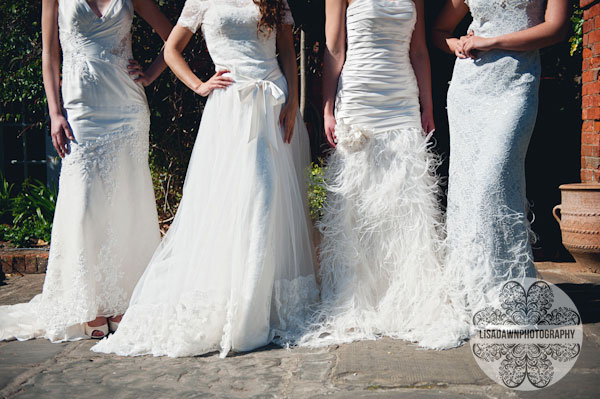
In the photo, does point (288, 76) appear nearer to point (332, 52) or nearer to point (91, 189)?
point (332, 52)

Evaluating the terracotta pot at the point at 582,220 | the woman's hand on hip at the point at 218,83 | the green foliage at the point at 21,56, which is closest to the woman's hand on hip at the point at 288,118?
the woman's hand on hip at the point at 218,83

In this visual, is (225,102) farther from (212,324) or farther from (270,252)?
(212,324)

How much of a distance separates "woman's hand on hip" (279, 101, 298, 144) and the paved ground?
119 cm

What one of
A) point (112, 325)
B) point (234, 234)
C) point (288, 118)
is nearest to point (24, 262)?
point (112, 325)

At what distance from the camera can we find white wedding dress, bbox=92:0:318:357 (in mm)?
2922

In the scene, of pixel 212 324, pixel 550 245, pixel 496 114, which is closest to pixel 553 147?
pixel 550 245

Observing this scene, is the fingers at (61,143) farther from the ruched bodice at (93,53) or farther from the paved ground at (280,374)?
the paved ground at (280,374)

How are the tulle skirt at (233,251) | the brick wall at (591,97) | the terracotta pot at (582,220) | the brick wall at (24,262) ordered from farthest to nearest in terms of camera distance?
the brick wall at (24,262), the brick wall at (591,97), the terracotta pot at (582,220), the tulle skirt at (233,251)

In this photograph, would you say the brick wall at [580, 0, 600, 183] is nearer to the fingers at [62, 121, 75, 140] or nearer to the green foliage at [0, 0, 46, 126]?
the fingers at [62, 121, 75, 140]

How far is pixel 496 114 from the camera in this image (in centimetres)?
307

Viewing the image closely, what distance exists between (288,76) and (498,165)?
125 centimetres

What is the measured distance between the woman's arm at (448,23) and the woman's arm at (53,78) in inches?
86.5

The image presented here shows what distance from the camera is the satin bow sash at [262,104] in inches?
124

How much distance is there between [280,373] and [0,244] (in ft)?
13.6
